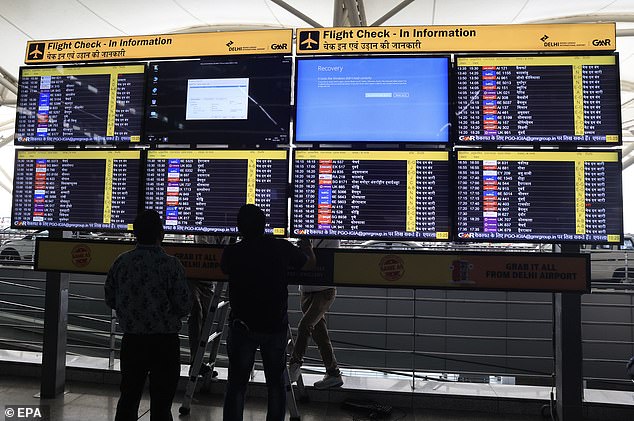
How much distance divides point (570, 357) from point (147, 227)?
3156 millimetres

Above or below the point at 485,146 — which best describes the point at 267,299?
below

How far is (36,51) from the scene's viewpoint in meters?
3.99

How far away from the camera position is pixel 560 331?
344 centimetres

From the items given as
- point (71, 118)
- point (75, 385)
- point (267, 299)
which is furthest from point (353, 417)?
point (71, 118)

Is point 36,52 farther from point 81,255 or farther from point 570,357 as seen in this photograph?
point 570,357

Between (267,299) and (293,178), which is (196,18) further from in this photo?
(267,299)

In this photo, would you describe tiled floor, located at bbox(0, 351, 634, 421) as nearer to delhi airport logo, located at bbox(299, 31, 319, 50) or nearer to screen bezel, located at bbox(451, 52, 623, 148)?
screen bezel, located at bbox(451, 52, 623, 148)

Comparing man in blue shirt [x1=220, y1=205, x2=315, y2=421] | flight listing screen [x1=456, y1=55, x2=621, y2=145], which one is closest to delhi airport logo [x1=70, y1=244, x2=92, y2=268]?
man in blue shirt [x1=220, y1=205, x2=315, y2=421]

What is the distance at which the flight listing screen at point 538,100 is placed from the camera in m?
3.21

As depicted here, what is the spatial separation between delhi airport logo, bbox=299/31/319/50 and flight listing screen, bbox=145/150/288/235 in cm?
86

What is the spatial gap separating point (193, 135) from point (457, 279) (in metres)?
2.31

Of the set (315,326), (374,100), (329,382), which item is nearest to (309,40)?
(374,100)

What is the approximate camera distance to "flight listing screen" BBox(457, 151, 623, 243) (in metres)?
3.18
